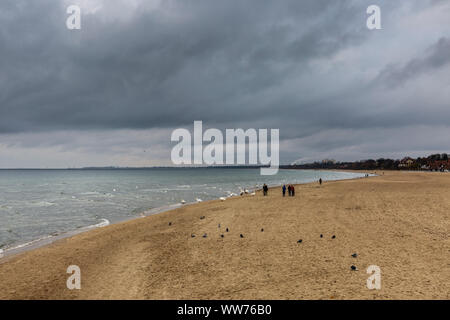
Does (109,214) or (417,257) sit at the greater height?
(417,257)

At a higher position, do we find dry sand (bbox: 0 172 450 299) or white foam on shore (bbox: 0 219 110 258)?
dry sand (bbox: 0 172 450 299)

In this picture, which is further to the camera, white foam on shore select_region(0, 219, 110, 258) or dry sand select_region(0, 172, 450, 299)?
white foam on shore select_region(0, 219, 110, 258)

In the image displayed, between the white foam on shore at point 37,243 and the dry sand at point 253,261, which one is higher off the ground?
the dry sand at point 253,261

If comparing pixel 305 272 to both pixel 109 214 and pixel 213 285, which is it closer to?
pixel 213 285

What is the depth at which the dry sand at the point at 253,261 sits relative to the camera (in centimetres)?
893

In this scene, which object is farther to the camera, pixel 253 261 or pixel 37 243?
pixel 37 243

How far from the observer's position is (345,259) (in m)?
11.3

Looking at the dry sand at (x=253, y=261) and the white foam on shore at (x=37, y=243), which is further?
the white foam on shore at (x=37, y=243)

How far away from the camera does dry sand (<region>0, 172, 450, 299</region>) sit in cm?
893

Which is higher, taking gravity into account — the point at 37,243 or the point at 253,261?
the point at 253,261

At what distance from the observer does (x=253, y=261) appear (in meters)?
11.7

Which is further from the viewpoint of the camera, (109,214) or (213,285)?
(109,214)
